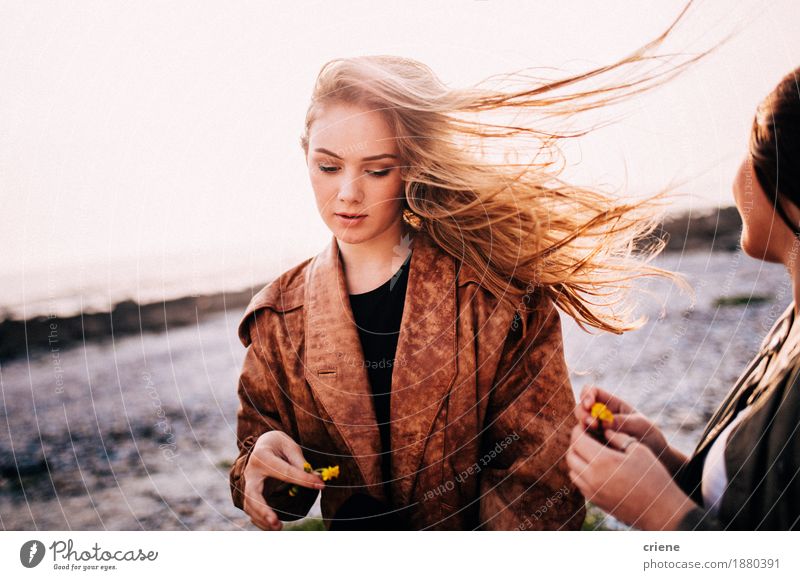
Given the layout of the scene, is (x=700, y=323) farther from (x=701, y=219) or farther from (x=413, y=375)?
(x=413, y=375)

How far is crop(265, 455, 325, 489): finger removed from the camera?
146cm

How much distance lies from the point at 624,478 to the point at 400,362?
51cm

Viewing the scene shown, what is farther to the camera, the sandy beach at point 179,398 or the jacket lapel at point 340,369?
the sandy beach at point 179,398

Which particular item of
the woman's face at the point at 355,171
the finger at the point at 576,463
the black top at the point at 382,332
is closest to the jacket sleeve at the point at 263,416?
the black top at the point at 382,332

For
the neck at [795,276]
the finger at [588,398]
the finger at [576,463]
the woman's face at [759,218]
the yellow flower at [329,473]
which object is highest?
the woman's face at [759,218]

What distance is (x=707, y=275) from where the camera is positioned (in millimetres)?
1595

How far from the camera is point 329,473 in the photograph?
1.47 m

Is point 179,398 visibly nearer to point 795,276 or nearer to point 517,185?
point 517,185

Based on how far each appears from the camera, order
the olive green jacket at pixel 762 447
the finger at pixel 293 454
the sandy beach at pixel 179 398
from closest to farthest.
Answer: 1. the olive green jacket at pixel 762 447
2. the finger at pixel 293 454
3. the sandy beach at pixel 179 398

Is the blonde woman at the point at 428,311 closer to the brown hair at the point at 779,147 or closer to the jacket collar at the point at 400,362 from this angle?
the jacket collar at the point at 400,362

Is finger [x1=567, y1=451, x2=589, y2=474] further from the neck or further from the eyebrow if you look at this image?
the eyebrow

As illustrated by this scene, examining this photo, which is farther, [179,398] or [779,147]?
[179,398]

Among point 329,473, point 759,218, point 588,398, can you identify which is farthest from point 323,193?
point 759,218

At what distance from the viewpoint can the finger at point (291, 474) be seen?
1.46 meters
